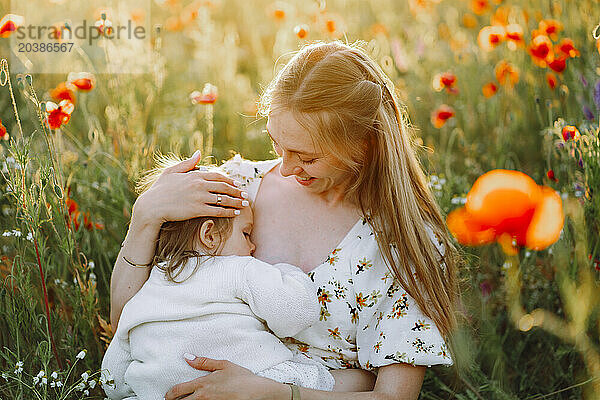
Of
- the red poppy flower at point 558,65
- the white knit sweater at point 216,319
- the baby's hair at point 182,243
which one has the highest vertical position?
the red poppy flower at point 558,65

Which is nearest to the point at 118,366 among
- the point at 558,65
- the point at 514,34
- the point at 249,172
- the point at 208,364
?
the point at 208,364

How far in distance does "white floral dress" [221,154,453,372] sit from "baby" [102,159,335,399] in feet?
0.23

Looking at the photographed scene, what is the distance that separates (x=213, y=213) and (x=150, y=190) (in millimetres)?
225

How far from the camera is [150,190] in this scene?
1.81 m

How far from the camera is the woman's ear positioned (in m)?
1.71

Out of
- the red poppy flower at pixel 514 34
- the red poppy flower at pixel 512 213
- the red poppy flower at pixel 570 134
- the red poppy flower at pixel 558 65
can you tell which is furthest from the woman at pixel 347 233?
the red poppy flower at pixel 514 34

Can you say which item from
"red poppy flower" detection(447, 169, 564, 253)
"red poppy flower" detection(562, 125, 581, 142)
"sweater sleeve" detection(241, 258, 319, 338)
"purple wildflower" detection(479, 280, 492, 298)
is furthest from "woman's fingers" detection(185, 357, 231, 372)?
"red poppy flower" detection(562, 125, 581, 142)

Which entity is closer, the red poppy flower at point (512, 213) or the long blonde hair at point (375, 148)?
the red poppy flower at point (512, 213)

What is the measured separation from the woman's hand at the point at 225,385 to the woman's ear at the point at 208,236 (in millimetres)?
282

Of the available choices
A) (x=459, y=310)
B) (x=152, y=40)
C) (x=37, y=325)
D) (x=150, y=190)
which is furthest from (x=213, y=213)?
(x=152, y=40)

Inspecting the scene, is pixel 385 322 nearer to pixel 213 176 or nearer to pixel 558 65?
pixel 213 176

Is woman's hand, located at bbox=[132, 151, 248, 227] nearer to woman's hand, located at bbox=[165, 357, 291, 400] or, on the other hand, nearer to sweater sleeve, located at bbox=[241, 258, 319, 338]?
sweater sleeve, located at bbox=[241, 258, 319, 338]

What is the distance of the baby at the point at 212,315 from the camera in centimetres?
164

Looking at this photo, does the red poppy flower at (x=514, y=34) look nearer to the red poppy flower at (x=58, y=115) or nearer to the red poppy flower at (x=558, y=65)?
the red poppy flower at (x=558, y=65)
